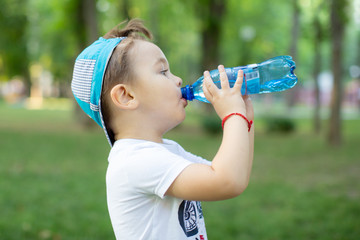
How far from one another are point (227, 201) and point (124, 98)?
4.27 m

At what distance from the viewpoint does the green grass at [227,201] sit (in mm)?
4316

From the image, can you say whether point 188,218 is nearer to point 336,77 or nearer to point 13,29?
point 336,77

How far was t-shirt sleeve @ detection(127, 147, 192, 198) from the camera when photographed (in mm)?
1414

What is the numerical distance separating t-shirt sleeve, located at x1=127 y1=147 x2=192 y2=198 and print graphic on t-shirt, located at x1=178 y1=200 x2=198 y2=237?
16cm

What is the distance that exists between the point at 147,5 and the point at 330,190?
665 inches

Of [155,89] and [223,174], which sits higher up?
[155,89]

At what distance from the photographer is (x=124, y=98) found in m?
1.58

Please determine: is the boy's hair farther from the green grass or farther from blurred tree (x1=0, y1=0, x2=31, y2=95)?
blurred tree (x1=0, y1=0, x2=31, y2=95)

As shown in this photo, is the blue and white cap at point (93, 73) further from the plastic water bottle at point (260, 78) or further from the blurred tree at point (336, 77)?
the blurred tree at point (336, 77)

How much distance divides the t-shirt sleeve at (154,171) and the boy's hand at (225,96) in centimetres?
24

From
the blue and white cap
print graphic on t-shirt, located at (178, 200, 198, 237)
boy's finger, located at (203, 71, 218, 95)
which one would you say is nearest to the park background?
the blue and white cap

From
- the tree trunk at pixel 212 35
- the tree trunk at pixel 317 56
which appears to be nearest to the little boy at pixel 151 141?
the tree trunk at pixel 317 56

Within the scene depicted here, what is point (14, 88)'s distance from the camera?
2409 inches

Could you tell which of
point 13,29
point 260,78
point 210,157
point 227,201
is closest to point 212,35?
point 13,29
